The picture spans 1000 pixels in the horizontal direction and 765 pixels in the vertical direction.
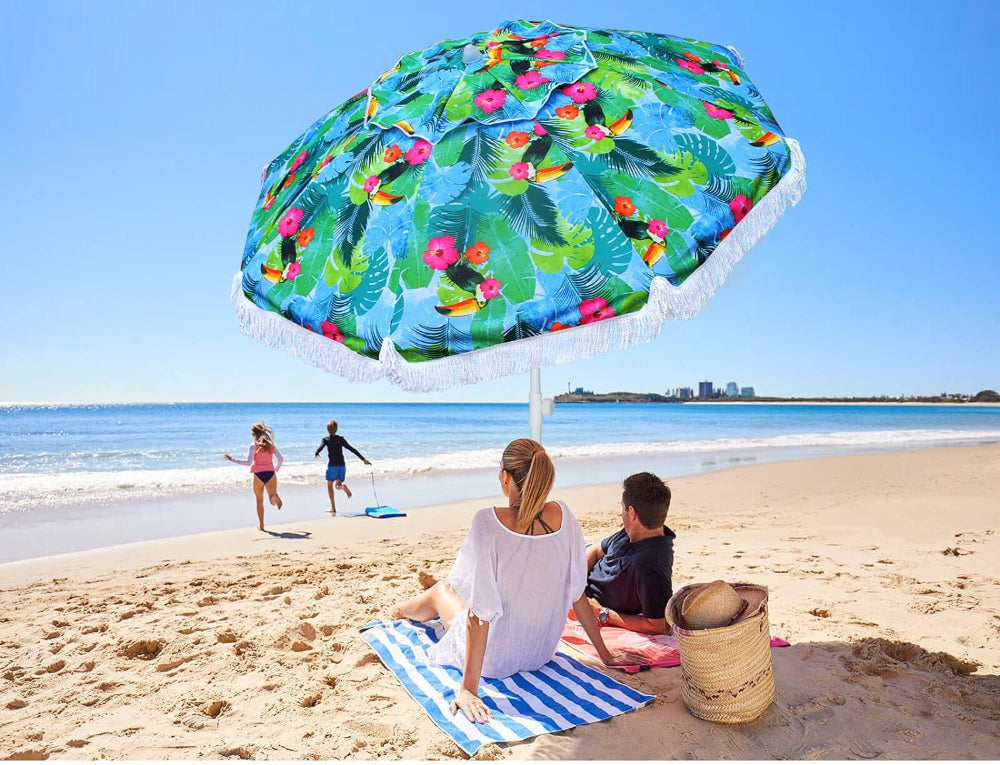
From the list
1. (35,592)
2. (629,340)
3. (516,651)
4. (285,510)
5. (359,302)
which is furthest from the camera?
(285,510)

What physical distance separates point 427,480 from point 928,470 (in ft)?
33.0

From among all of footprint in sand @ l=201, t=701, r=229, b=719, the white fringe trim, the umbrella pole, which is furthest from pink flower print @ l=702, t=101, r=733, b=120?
footprint in sand @ l=201, t=701, r=229, b=719

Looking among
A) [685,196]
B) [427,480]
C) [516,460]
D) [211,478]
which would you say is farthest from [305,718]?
[211,478]

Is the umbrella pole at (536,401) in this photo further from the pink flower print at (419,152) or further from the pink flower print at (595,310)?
the pink flower print at (419,152)

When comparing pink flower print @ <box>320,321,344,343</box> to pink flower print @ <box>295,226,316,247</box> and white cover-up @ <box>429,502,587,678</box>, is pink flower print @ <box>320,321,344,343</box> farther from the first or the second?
white cover-up @ <box>429,502,587,678</box>

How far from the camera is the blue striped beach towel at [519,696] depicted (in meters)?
2.74

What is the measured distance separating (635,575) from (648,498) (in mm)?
471

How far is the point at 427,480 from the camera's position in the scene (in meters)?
13.5

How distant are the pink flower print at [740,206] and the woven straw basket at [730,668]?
152 centimetres

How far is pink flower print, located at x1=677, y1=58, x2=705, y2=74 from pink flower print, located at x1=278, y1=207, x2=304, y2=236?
5.54 ft

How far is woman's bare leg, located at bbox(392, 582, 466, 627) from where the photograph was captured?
3.62 meters

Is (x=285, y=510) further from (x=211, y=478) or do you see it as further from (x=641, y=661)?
(x=641, y=661)

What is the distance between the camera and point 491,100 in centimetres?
257

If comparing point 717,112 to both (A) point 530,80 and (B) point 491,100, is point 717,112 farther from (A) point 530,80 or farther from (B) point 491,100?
(B) point 491,100
